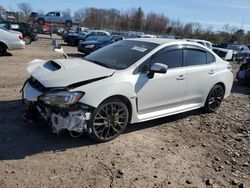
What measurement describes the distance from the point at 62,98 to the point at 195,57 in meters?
3.14

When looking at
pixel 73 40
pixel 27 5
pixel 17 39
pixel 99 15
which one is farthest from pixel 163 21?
pixel 17 39

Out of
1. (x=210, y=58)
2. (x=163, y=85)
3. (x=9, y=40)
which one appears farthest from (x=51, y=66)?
(x=9, y=40)

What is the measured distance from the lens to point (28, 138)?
15.4 feet

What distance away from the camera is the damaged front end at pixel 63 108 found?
170 inches

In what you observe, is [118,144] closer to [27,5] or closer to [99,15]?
[27,5]

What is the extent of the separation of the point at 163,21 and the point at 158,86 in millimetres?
89474

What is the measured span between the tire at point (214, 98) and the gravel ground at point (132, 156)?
0.61 m

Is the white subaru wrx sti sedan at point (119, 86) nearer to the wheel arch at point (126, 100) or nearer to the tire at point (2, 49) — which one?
the wheel arch at point (126, 100)

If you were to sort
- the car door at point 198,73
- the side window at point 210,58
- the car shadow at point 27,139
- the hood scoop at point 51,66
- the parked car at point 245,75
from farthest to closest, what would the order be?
the parked car at point 245,75 → the side window at point 210,58 → the car door at point 198,73 → the hood scoop at point 51,66 → the car shadow at point 27,139

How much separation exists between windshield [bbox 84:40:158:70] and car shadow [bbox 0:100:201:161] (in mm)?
1223

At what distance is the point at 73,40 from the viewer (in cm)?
2564

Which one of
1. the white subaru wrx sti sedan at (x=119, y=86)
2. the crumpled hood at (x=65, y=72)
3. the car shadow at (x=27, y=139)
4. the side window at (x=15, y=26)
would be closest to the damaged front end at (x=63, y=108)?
the white subaru wrx sti sedan at (x=119, y=86)

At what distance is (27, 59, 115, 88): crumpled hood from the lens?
4438 mm

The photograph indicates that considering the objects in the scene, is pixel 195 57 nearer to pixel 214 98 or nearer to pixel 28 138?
pixel 214 98
